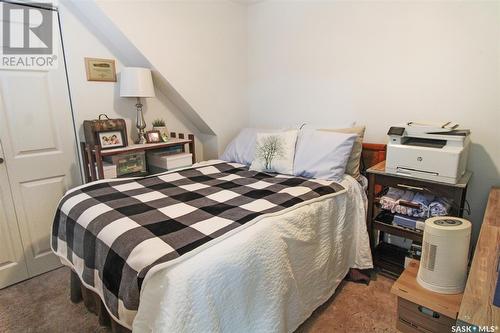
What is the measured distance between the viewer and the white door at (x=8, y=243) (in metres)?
1.97

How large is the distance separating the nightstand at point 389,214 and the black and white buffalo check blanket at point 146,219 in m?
0.31

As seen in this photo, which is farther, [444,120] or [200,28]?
[200,28]

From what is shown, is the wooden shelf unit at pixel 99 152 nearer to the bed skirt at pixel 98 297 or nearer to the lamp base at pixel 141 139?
the lamp base at pixel 141 139

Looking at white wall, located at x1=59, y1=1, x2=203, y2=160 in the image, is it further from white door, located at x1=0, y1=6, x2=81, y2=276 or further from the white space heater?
the white space heater

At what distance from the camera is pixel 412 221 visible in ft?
5.96

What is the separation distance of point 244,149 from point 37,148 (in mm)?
1625

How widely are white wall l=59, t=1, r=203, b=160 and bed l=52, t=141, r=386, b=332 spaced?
758mm

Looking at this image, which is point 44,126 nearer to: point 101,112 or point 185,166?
point 101,112

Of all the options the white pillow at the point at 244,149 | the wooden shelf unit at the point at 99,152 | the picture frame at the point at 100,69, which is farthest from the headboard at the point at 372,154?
the picture frame at the point at 100,69

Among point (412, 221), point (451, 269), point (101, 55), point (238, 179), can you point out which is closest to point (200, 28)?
point (101, 55)

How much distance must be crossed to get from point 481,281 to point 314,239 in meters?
0.76

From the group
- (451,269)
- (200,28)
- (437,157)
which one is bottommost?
(451,269)

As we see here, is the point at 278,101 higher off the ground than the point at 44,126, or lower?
higher

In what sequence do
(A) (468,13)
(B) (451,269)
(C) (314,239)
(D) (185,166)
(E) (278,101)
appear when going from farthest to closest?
(E) (278,101) → (D) (185,166) → (A) (468,13) → (C) (314,239) → (B) (451,269)
